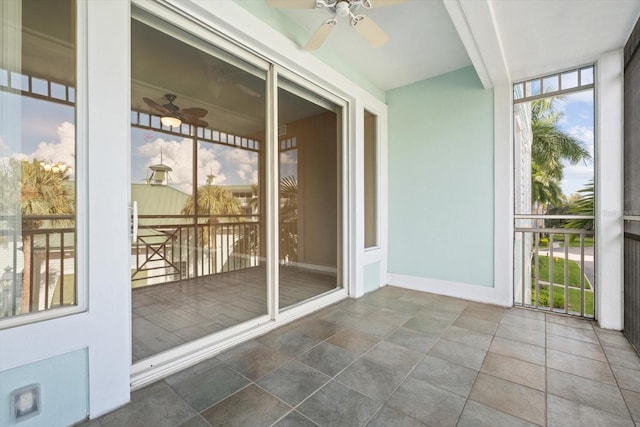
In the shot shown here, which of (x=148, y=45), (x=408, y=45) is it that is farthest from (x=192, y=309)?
(x=408, y=45)

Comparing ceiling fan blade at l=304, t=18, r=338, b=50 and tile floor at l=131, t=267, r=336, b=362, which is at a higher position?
ceiling fan blade at l=304, t=18, r=338, b=50

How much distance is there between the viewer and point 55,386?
1.36 m

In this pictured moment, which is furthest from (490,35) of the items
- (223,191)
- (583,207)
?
(223,191)

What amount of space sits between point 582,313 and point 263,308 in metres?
3.25

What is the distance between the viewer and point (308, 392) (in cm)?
167

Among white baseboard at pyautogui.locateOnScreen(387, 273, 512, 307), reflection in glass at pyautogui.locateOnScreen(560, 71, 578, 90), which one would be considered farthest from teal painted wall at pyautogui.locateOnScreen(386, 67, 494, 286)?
reflection in glass at pyautogui.locateOnScreen(560, 71, 578, 90)

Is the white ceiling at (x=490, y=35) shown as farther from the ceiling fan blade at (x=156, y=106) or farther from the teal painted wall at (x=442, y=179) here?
the ceiling fan blade at (x=156, y=106)

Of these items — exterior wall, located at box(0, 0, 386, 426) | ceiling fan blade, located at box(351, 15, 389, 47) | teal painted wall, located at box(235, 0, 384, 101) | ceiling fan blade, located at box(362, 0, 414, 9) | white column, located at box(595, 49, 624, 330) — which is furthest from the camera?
white column, located at box(595, 49, 624, 330)

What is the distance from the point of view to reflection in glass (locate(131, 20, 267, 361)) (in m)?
2.43

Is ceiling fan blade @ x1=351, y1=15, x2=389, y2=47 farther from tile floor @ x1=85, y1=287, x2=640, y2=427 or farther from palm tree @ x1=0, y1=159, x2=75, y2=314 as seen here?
tile floor @ x1=85, y1=287, x2=640, y2=427

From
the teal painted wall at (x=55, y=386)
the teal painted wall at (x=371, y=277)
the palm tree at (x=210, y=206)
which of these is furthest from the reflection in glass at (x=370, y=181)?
the teal painted wall at (x=55, y=386)

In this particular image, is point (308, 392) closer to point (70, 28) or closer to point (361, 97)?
point (70, 28)

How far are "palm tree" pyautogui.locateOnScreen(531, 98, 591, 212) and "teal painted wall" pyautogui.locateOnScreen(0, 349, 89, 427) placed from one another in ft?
13.6

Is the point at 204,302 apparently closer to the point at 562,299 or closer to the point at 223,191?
the point at 223,191
